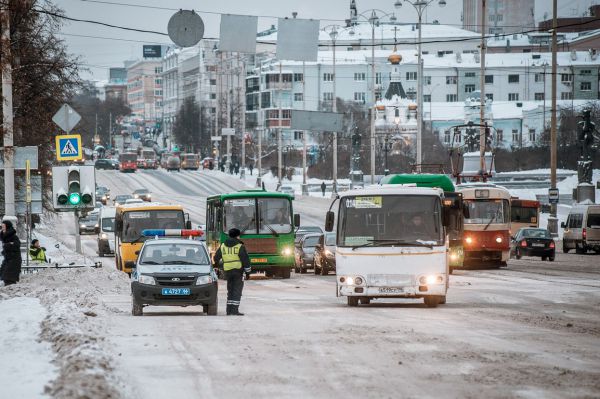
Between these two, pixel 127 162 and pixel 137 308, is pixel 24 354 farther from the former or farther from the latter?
pixel 127 162

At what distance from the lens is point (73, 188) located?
32.5m

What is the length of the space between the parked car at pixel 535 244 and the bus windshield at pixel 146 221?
59.0 ft

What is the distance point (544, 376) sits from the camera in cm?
1302

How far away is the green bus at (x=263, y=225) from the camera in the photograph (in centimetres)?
4109

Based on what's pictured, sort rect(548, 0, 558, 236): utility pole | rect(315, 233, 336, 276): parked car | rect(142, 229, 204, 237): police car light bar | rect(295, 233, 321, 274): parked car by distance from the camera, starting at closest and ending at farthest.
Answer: rect(142, 229, 204, 237): police car light bar, rect(315, 233, 336, 276): parked car, rect(295, 233, 321, 274): parked car, rect(548, 0, 558, 236): utility pole

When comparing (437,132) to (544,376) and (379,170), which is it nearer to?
(379,170)

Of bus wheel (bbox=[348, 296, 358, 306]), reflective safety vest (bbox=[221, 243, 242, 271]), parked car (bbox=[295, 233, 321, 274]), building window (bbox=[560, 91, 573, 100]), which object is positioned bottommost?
parked car (bbox=[295, 233, 321, 274])

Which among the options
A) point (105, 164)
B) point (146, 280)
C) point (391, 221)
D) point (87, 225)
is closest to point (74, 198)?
point (146, 280)

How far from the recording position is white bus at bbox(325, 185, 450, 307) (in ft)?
79.9

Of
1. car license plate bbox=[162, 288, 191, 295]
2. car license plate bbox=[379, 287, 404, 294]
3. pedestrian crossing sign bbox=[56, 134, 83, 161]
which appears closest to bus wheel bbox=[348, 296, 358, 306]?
car license plate bbox=[379, 287, 404, 294]

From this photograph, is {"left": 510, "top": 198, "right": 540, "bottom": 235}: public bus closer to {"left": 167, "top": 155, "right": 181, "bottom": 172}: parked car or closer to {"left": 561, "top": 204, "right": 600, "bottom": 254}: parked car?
{"left": 561, "top": 204, "right": 600, "bottom": 254}: parked car

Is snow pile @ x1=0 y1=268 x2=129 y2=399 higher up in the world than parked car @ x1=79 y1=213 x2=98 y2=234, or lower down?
higher up

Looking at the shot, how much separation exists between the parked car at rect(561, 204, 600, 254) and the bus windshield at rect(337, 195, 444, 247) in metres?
36.7

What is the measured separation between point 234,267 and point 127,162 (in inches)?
4681
